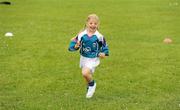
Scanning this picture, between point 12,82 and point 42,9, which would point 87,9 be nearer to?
point 42,9

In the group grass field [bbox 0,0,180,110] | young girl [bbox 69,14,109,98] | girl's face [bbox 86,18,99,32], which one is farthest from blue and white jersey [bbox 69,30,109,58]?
grass field [bbox 0,0,180,110]

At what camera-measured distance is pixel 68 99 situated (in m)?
10.4

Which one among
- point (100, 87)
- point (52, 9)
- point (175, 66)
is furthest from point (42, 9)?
point (100, 87)

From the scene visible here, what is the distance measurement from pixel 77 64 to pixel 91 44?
457cm

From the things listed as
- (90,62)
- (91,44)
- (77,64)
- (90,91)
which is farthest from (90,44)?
(77,64)

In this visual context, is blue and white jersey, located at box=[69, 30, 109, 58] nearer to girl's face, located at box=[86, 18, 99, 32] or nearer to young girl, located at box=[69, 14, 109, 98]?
young girl, located at box=[69, 14, 109, 98]

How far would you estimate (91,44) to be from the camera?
10.2 m

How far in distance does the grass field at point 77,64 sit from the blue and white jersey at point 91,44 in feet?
3.24

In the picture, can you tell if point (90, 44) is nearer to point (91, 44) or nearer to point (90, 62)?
point (91, 44)

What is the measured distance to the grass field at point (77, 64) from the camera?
1030 centimetres

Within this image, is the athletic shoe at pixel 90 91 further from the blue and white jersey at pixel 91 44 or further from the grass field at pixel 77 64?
the blue and white jersey at pixel 91 44

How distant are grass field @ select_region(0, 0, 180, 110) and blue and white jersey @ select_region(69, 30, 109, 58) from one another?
38.8 inches

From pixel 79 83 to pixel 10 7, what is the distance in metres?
20.9

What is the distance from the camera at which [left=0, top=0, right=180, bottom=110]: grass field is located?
10301 mm
